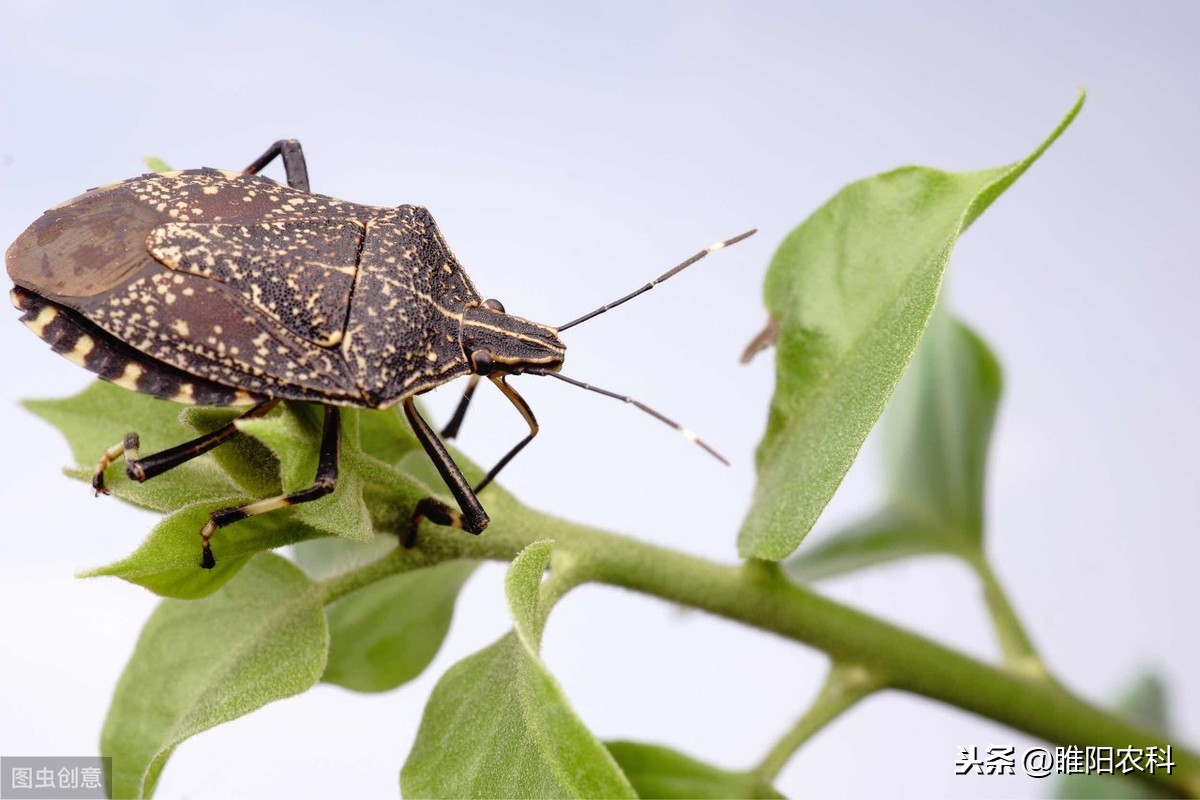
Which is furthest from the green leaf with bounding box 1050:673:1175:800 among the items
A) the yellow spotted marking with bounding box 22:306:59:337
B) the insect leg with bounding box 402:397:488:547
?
the yellow spotted marking with bounding box 22:306:59:337

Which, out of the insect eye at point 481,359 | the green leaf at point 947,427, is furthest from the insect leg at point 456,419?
the green leaf at point 947,427

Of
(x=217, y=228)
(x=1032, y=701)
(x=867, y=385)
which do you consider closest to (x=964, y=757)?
(x=1032, y=701)

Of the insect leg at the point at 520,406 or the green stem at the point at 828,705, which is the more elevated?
the insect leg at the point at 520,406

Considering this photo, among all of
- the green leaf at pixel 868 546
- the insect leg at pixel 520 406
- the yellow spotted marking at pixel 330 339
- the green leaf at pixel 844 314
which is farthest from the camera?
the green leaf at pixel 868 546

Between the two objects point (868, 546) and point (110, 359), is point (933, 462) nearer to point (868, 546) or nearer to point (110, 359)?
point (868, 546)

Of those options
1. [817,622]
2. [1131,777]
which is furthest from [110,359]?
[1131,777]

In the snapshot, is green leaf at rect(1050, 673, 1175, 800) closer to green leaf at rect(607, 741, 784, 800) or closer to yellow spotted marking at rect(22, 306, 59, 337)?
green leaf at rect(607, 741, 784, 800)

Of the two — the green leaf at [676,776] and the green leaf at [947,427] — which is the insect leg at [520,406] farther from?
the green leaf at [947,427]
